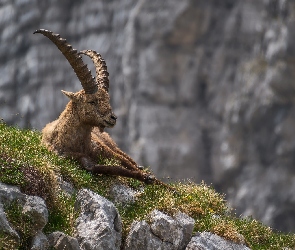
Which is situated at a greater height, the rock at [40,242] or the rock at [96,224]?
the rock at [96,224]

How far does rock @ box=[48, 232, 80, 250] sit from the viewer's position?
47.2 ft

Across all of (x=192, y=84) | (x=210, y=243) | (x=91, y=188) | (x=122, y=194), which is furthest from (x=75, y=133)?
(x=192, y=84)

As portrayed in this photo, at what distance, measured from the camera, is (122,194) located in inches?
733

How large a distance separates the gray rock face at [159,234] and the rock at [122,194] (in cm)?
147

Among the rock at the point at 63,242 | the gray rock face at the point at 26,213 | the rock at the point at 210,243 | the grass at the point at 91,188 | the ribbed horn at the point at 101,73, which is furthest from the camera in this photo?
the ribbed horn at the point at 101,73

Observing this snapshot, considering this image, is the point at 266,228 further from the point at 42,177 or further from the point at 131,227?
the point at 42,177

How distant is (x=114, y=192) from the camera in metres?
18.7

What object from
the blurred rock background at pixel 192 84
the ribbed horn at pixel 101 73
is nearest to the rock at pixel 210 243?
the ribbed horn at pixel 101 73

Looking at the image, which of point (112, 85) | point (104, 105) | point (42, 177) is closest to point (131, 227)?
point (42, 177)

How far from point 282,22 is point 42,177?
89682 mm

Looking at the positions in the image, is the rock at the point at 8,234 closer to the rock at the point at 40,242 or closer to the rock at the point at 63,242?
the rock at the point at 40,242

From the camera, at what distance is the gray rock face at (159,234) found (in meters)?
16.3

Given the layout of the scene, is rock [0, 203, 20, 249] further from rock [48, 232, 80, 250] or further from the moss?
rock [48, 232, 80, 250]

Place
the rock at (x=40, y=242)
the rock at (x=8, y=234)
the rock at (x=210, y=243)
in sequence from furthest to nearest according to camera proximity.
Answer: the rock at (x=210, y=243) < the rock at (x=40, y=242) < the rock at (x=8, y=234)
